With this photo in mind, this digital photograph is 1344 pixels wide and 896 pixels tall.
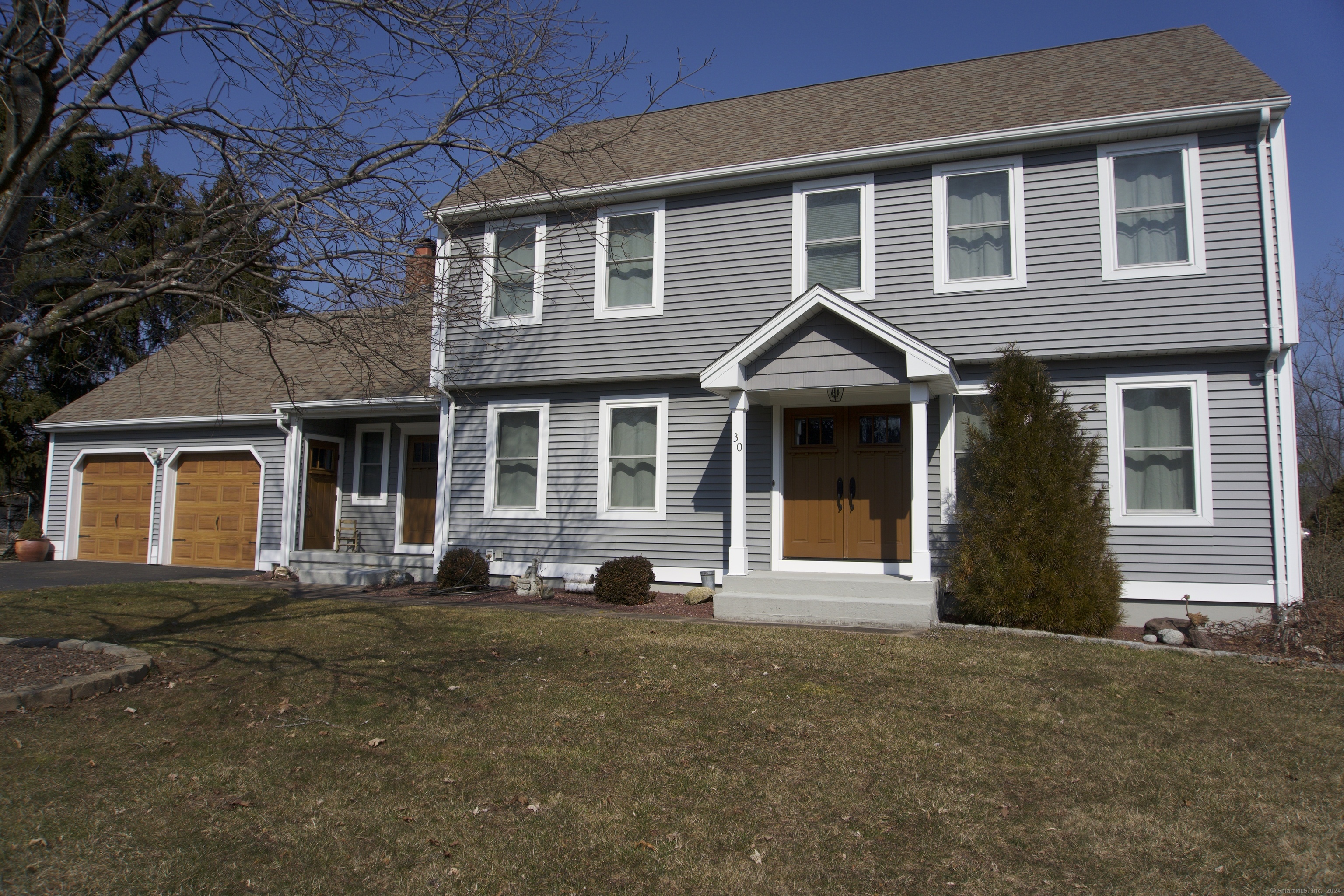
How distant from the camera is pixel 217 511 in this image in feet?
54.7

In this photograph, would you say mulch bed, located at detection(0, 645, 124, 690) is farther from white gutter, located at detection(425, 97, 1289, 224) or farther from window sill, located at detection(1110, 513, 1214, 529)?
window sill, located at detection(1110, 513, 1214, 529)

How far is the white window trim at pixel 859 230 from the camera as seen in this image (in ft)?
36.2

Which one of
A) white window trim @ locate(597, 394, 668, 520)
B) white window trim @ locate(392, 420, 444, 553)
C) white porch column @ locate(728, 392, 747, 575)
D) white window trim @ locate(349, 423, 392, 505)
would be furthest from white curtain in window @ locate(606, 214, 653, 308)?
white window trim @ locate(349, 423, 392, 505)

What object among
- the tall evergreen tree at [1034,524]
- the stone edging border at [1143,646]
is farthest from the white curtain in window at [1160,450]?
the stone edging border at [1143,646]

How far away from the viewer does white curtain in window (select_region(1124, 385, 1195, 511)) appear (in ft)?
32.0

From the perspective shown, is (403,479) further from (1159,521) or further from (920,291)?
(1159,521)

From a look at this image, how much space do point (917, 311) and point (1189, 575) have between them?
4399 mm

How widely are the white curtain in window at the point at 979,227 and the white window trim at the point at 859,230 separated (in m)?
0.99

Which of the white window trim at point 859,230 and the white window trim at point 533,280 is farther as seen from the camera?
the white window trim at point 533,280

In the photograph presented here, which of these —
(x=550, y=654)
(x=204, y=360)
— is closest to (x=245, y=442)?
(x=204, y=360)

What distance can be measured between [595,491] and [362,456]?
5.92 meters

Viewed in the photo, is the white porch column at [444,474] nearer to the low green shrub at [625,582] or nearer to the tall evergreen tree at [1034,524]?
the low green shrub at [625,582]

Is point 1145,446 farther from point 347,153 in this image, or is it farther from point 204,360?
point 204,360

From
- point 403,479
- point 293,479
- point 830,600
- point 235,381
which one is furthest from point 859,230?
point 235,381
